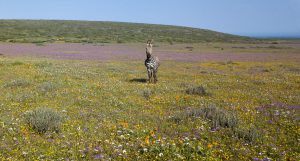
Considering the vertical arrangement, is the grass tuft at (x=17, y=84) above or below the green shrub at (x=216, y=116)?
below

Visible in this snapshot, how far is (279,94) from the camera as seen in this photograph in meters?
18.6

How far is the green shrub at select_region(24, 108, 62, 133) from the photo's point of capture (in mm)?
10836

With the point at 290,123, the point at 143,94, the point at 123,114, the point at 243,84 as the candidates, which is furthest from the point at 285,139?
the point at 243,84

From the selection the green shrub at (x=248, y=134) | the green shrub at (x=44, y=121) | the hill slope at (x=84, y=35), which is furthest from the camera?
the hill slope at (x=84, y=35)

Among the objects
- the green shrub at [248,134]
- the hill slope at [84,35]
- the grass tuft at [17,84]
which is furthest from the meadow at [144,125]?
the hill slope at [84,35]

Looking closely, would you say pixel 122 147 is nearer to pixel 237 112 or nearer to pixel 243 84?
pixel 237 112

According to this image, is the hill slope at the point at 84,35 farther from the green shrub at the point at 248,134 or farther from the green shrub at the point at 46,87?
the green shrub at the point at 248,134

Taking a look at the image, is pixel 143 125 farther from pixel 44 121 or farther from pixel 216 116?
pixel 44 121

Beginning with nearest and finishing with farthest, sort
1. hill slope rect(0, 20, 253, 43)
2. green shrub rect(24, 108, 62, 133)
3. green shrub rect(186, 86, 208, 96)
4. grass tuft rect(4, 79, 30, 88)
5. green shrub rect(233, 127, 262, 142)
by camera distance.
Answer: green shrub rect(233, 127, 262, 142)
green shrub rect(24, 108, 62, 133)
green shrub rect(186, 86, 208, 96)
grass tuft rect(4, 79, 30, 88)
hill slope rect(0, 20, 253, 43)

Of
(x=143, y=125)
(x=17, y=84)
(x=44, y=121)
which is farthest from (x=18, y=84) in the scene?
(x=143, y=125)

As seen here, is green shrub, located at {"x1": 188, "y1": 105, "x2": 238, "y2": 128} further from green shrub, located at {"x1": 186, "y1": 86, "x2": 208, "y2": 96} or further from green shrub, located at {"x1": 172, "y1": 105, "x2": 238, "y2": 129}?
green shrub, located at {"x1": 186, "y1": 86, "x2": 208, "y2": 96}

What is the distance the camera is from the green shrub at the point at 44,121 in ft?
35.6

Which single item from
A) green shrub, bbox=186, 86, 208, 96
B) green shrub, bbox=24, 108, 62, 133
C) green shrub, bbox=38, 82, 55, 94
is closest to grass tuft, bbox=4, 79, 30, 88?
green shrub, bbox=38, 82, 55, 94

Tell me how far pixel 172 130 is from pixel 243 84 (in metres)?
12.7
